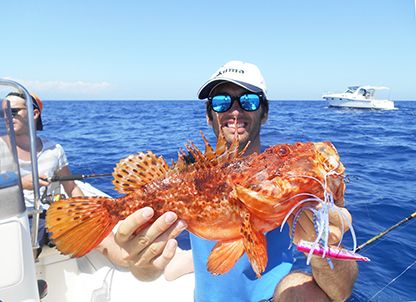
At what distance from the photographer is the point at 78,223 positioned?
2.32m

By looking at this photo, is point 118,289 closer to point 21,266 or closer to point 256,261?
point 21,266

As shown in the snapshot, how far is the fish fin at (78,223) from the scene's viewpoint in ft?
7.51

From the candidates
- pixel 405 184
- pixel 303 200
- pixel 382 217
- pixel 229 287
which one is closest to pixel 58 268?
pixel 229 287

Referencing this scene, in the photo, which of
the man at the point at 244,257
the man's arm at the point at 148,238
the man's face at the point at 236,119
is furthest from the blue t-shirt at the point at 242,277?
the man's face at the point at 236,119

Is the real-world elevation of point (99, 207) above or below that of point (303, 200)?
below

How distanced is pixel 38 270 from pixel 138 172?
10.6 ft

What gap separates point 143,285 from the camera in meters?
4.60

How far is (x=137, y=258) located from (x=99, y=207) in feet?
1.91

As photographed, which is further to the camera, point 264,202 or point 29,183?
point 29,183

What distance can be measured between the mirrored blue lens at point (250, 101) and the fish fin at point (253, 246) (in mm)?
2126

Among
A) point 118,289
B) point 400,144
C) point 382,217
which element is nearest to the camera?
point 118,289

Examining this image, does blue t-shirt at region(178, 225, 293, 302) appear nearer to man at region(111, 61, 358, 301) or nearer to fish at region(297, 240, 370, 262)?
man at region(111, 61, 358, 301)

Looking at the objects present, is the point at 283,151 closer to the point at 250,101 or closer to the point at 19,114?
the point at 250,101

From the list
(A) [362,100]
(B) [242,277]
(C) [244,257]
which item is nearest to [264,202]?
(C) [244,257]
